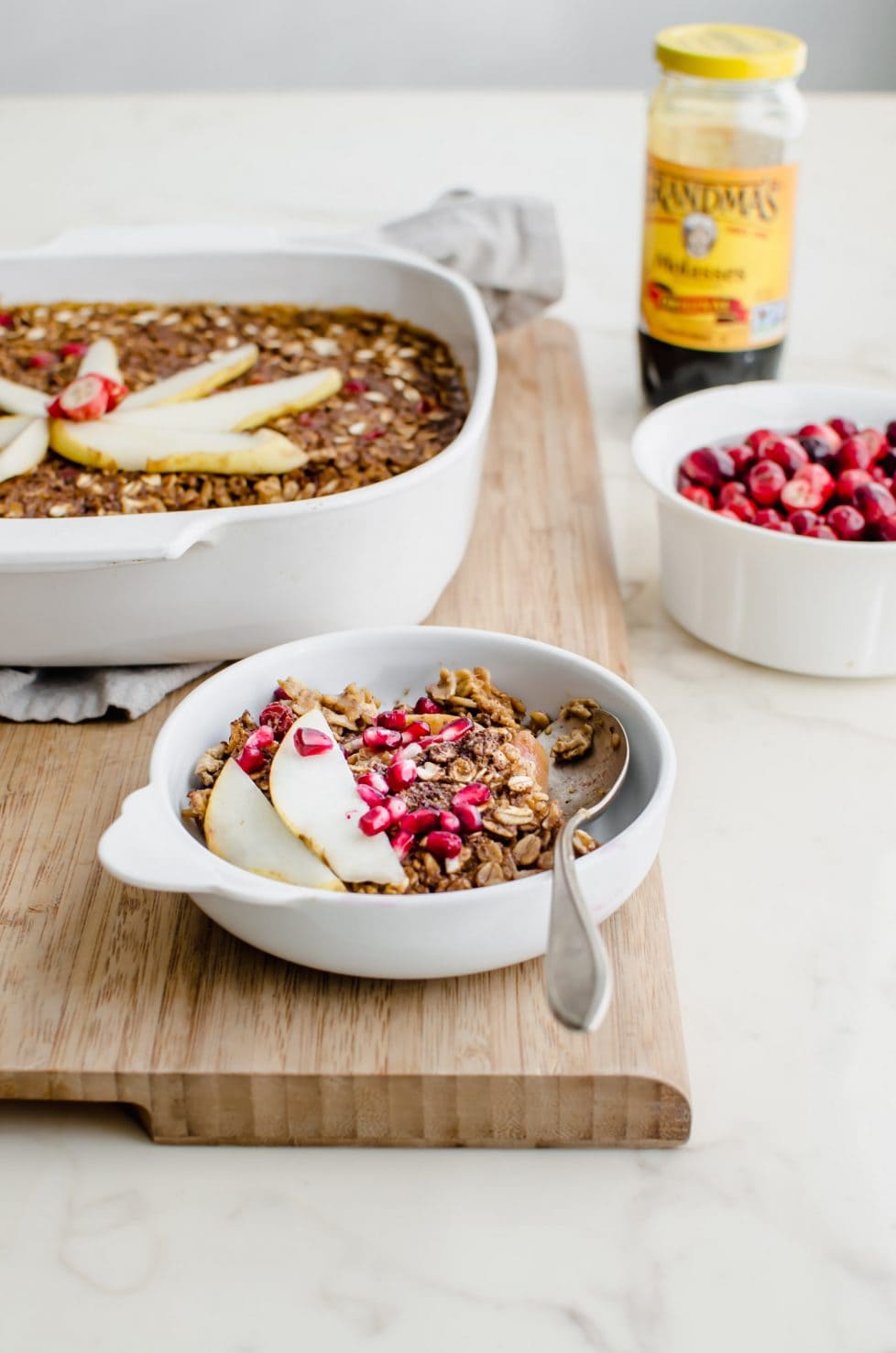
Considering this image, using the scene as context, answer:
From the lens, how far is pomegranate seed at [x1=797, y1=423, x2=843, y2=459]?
1.43m

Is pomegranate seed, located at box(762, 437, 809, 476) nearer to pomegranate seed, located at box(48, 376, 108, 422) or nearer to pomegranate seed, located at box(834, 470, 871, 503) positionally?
pomegranate seed, located at box(834, 470, 871, 503)

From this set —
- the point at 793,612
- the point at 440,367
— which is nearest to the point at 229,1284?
the point at 793,612

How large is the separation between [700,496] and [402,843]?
59 centimetres

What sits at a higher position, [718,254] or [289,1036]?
[718,254]

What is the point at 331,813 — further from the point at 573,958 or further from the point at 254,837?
the point at 573,958

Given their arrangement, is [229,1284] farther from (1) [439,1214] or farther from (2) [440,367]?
(2) [440,367]

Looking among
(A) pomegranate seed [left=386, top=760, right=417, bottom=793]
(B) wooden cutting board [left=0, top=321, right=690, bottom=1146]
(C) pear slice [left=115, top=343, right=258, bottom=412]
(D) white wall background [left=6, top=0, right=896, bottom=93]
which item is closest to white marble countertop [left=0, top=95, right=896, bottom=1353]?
(B) wooden cutting board [left=0, top=321, right=690, bottom=1146]

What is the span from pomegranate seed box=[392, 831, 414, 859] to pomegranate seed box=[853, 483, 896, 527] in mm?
605

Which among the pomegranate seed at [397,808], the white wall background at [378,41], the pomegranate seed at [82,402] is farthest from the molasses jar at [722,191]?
the white wall background at [378,41]

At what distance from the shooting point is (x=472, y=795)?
0.99 m

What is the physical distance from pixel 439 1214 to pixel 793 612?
67cm

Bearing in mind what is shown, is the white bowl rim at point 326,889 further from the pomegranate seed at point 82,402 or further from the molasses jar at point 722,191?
the molasses jar at point 722,191

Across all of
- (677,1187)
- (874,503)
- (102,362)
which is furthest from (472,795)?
(102,362)

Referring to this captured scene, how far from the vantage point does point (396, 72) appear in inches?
172
